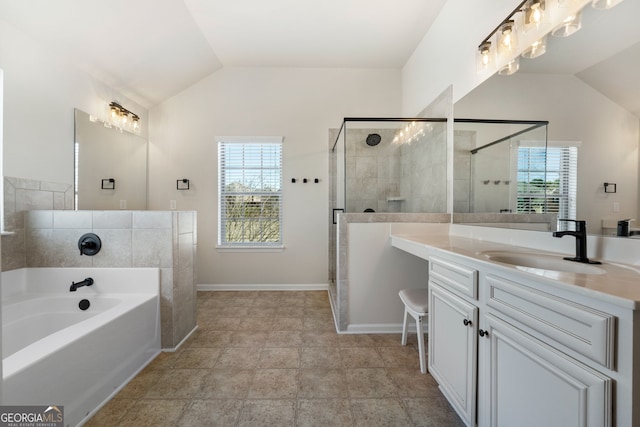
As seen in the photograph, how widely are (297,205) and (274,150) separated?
0.83m

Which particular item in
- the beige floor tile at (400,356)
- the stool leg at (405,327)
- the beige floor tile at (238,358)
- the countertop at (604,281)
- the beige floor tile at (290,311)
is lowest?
the beige floor tile at (238,358)

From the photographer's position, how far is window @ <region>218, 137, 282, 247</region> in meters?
3.83

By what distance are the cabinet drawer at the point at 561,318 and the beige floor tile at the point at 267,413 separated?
47.9 inches

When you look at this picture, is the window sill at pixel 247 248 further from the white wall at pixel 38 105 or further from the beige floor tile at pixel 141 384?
the beige floor tile at pixel 141 384

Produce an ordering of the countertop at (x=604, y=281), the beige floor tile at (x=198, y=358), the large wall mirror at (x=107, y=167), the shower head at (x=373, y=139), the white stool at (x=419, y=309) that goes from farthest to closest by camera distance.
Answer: the shower head at (x=373, y=139) → the large wall mirror at (x=107, y=167) → the beige floor tile at (x=198, y=358) → the white stool at (x=419, y=309) → the countertop at (x=604, y=281)

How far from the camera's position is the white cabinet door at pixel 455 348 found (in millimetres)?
1283

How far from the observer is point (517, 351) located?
103cm

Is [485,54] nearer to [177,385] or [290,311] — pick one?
[290,311]

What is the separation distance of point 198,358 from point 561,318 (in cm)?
219

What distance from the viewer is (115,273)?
2.15 m

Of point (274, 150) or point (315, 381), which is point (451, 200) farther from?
point (274, 150)

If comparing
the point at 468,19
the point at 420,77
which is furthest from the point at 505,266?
the point at 420,77

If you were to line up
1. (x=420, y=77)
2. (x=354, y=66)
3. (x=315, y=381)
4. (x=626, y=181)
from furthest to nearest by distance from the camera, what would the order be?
(x=354, y=66) < (x=420, y=77) < (x=315, y=381) < (x=626, y=181)

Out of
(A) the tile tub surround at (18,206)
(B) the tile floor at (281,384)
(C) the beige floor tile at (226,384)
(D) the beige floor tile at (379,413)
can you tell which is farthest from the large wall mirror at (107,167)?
(D) the beige floor tile at (379,413)
